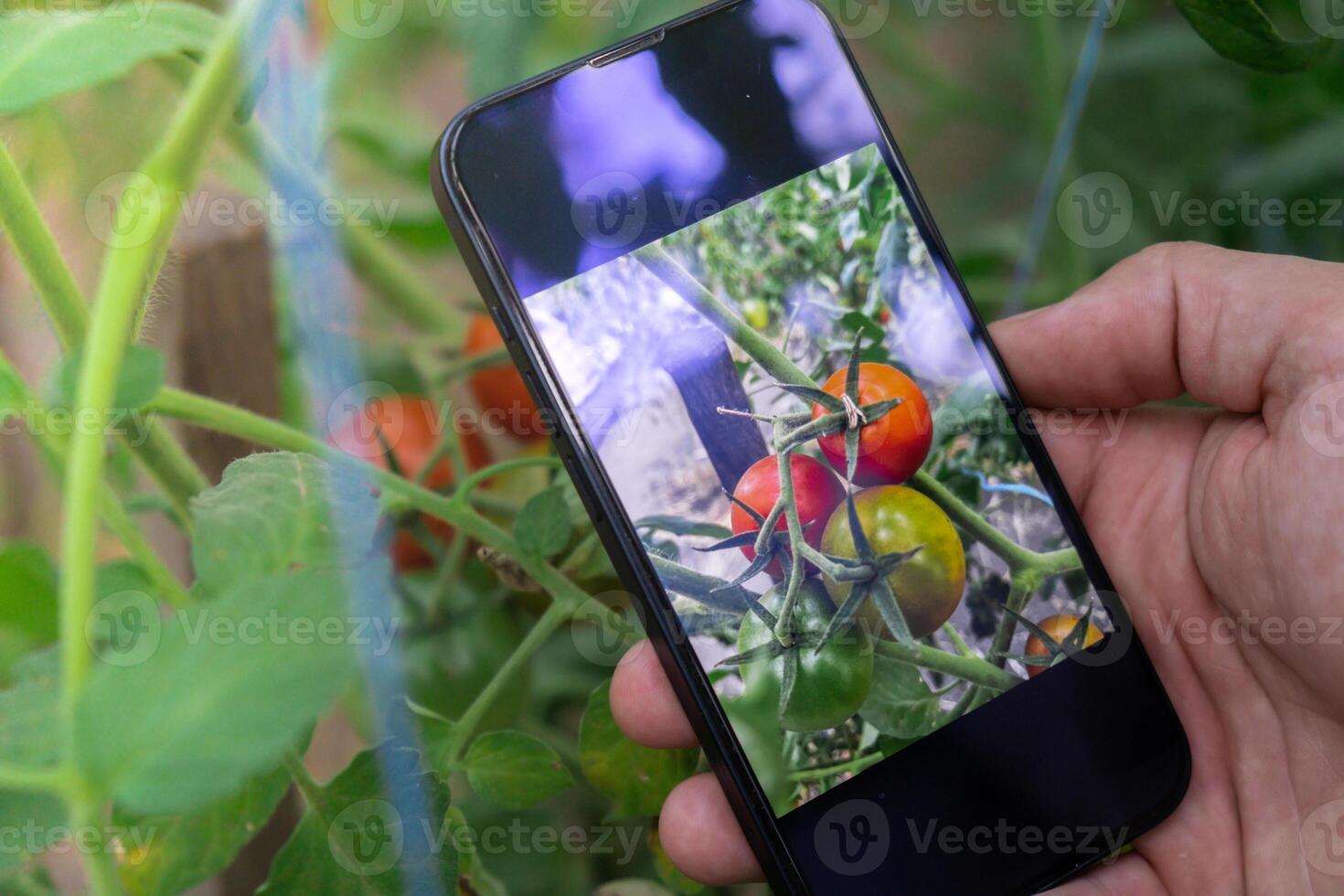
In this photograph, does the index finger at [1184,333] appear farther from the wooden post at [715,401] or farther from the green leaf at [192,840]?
the green leaf at [192,840]

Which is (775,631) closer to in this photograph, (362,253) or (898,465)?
(898,465)

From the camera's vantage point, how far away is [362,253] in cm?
41

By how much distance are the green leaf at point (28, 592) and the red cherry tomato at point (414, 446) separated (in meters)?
0.13

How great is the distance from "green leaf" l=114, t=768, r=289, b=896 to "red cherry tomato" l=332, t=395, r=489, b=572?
150mm

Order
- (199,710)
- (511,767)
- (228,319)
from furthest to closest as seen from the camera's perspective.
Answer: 1. (228,319)
2. (511,767)
3. (199,710)

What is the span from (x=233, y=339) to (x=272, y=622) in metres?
0.23

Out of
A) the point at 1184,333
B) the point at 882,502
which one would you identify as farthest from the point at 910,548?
the point at 1184,333

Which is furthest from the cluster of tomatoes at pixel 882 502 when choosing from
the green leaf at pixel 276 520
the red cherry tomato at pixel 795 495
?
the green leaf at pixel 276 520

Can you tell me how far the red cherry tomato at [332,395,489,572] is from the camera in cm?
39

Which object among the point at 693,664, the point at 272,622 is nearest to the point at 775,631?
the point at 693,664

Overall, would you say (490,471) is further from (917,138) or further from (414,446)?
(917,138)

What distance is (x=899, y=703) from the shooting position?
30 centimetres

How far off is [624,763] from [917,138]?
13.9 inches

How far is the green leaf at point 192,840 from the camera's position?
227 mm
